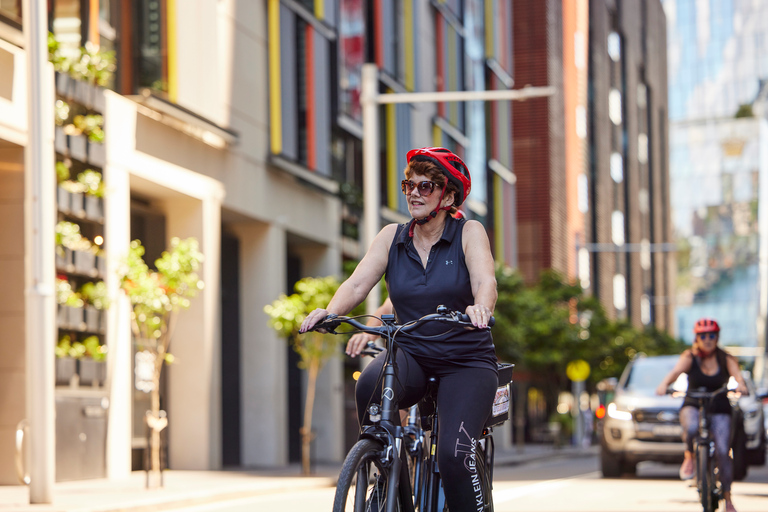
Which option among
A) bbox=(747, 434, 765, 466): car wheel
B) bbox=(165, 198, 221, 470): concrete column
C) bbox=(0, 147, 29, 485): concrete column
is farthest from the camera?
bbox=(747, 434, 765, 466): car wheel

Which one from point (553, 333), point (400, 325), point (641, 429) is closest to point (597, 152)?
point (553, 333)

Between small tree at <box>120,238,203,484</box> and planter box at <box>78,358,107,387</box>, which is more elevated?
small tree at <box>120,238,203,484</box>

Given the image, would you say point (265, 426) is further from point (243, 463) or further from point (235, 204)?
→ point (235, 204)

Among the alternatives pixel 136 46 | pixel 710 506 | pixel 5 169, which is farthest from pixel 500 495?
pixel 136 46

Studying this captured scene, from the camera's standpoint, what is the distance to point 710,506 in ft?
32.7

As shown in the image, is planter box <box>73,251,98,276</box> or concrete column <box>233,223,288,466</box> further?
concrete column <box>233,223,288,466</box>

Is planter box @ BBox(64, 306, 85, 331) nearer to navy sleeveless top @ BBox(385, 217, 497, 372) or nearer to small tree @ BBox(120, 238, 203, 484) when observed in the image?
small tree @ BBox(120, 238, 203, 484)

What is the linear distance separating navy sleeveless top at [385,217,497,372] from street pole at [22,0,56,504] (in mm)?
6408

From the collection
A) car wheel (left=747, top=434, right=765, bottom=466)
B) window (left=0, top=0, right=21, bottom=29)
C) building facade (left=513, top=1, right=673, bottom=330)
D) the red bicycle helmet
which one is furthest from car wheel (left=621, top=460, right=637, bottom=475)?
building facade (left=513, top=1, right=673, bottom=330)

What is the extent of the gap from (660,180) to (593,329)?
238 feet

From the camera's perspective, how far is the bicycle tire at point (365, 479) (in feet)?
16.2

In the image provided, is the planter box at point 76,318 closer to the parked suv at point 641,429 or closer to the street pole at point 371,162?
the street pole at point 371,162

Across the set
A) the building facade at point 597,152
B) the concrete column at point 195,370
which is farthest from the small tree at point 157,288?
the building facade at point 597,152

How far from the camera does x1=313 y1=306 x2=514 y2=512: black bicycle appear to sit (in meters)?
5.03
